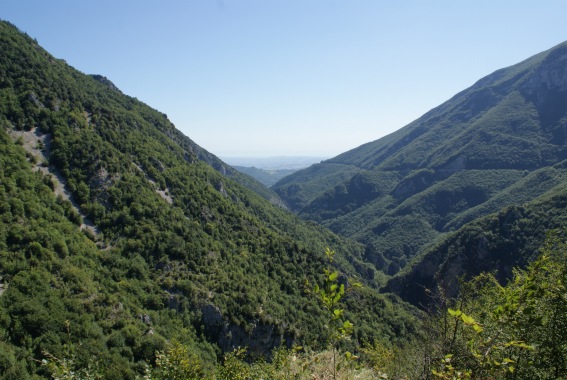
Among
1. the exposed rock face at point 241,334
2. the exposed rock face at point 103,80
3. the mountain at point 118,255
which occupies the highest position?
the exposed rock face at point 103,80

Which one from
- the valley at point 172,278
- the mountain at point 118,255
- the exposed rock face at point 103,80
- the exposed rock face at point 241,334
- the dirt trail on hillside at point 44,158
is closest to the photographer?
the valley at point 172,278

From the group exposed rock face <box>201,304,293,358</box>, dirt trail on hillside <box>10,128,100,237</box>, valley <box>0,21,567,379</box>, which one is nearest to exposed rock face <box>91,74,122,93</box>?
valley <box>0,21,567,379</box>

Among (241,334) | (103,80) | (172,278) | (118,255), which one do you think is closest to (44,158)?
(118,255)

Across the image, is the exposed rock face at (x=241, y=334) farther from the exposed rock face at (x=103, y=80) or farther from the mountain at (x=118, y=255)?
the exposed rock face at (x=103, y=80)

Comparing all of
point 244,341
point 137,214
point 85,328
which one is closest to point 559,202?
point 244,341

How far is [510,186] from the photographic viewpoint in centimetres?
17075

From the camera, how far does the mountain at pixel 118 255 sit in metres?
32.0

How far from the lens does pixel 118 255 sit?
47.2 m

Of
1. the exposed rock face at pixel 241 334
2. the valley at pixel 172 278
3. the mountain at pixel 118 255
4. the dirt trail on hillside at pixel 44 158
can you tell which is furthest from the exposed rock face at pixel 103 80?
the exposed rock face at pixel 241 334

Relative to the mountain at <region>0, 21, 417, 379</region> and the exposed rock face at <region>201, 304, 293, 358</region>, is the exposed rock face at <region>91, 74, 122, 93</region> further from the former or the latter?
the exposed rock face at <region>201, 304, 293, 358</region>

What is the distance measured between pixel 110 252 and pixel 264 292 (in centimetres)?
2564

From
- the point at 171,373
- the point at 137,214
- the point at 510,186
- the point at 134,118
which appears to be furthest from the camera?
the point at 510,186

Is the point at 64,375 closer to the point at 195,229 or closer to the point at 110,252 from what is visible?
the point at 110,252

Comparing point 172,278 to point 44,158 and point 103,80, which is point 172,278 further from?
point 103,80
